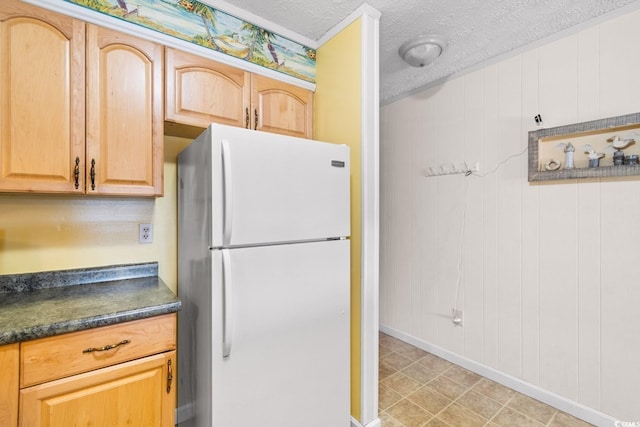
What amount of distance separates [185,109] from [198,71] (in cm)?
24

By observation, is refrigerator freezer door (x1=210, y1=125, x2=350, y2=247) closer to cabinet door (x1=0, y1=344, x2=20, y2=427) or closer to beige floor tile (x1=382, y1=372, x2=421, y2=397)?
cabinet door (x1=0, y1=344, x2=20, y2=427)

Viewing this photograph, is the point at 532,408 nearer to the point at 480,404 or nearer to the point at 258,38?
the point at 480,404

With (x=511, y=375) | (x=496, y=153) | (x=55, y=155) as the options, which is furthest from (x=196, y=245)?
(x=511, y=375)

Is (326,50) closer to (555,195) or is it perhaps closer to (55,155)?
(55,155)

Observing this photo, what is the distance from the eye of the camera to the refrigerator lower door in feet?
3.97

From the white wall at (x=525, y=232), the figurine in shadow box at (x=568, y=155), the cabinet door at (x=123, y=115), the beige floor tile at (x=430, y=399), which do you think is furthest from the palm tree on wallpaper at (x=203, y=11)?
the beige floor tile at (x=430, y=399)

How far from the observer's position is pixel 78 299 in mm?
1294

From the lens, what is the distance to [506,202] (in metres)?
2.21

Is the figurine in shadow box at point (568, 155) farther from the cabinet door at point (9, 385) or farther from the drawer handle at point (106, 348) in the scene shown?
the cabinet door at point (9, 385)

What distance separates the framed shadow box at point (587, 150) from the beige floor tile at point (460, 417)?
63.1 inches

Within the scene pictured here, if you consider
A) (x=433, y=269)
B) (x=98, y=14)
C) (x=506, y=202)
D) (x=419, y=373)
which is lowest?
(x=419, y=373)

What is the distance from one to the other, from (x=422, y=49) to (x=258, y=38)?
3.59 feet

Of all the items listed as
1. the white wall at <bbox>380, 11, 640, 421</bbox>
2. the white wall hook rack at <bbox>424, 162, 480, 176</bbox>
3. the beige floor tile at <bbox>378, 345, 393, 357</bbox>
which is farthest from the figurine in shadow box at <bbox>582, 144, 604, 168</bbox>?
the beige floor tile at <bbox>378, 345, 393, 357</bbox>

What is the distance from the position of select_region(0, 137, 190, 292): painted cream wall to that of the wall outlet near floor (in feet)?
7.19
